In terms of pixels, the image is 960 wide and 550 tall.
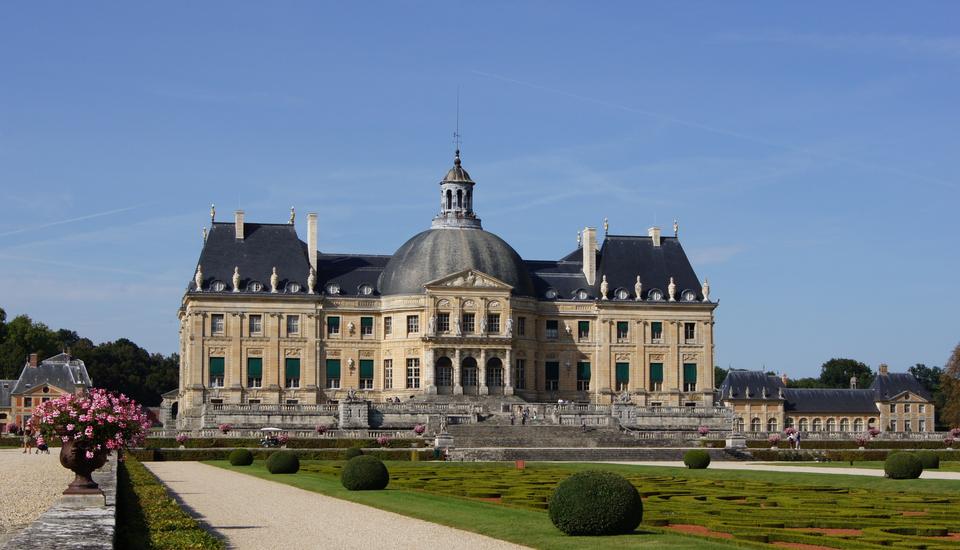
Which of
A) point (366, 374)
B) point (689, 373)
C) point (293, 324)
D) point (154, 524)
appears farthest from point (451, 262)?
point (154, 524)

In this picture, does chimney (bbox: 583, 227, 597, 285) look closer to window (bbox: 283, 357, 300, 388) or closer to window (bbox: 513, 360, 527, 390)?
window (bbox: 513, 360, 527, 390)

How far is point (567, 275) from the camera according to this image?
8294 cm

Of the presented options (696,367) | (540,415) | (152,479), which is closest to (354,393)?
(540,415)

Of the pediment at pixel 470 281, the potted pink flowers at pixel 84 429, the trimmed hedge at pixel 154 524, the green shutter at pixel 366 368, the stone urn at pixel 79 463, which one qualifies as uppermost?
the pediment at pixel 470 281

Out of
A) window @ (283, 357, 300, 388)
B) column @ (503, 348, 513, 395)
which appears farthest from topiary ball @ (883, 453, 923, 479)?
window @ (283, 357, 300, 388)

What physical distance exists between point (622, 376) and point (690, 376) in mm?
4067

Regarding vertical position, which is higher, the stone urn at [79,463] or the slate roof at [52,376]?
the slate roof at [52,376]

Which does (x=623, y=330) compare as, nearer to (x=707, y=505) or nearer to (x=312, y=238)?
(x=312, y=238)

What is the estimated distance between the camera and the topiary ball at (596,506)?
22.1m

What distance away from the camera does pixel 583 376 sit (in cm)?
8119

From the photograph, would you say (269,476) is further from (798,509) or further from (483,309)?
(483,309)

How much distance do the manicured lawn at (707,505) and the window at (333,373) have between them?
34.1 m

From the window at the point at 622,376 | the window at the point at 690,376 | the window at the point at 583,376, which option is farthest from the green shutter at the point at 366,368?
the window at the point at 690,376

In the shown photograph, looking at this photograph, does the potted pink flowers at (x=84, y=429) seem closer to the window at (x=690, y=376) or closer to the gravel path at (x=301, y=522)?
the gravel path at (x=301, y=522)
